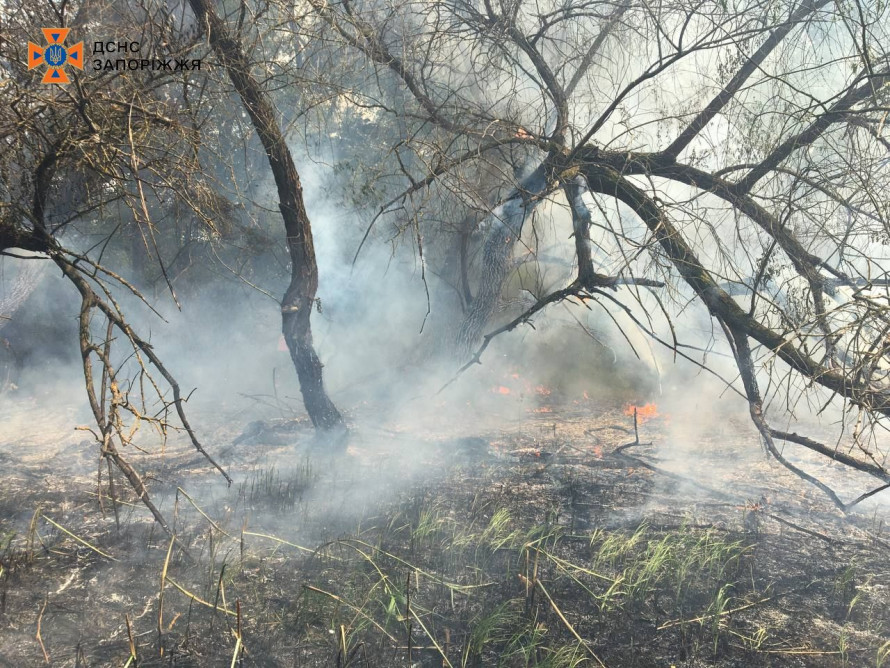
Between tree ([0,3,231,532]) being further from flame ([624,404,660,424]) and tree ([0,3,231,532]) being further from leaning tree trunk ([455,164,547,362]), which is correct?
flame ([624,404,660,424])

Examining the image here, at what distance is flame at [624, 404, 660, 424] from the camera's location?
365 inches

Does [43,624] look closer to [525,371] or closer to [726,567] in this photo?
[726,567]

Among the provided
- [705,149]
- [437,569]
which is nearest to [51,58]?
[437,569]

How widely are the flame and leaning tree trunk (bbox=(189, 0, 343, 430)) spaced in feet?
14.8

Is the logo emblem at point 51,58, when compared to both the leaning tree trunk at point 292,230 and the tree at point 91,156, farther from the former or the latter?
the leaning tree trunk at point 292,230

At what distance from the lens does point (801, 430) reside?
8805mm

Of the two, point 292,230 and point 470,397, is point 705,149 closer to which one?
point 292,230

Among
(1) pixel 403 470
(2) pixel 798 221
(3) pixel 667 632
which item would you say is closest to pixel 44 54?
(1) pixel 403 470

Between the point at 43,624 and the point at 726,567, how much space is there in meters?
4.41

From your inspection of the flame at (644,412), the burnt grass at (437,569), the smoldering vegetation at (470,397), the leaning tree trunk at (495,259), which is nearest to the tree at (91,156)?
the smoldering vegetation at (470,397)

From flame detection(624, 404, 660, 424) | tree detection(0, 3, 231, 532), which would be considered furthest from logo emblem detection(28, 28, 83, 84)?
flame detection(624, 404, 660, 424)

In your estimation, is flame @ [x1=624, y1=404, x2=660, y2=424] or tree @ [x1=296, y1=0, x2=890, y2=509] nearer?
tree @ [x1=296, y1=0, x2=890, y2=509]

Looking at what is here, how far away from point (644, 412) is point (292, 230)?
6.00m

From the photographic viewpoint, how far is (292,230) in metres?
6.66
